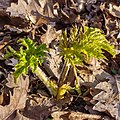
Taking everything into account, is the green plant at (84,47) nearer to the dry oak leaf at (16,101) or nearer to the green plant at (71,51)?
the green plant at (71,51)

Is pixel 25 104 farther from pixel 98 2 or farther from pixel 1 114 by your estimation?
pixel 98 2

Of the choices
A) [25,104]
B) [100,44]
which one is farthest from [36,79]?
[100,44]

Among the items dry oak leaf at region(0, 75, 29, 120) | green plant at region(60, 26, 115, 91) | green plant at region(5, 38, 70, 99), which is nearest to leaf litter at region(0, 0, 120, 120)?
dry oak leaf at region(0, 75, 29, 120)

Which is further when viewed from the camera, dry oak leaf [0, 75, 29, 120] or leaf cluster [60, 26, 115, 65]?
dry oak leaf [0, 75, 29, 120]

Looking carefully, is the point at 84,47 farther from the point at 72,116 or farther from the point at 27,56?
the point at 72,116

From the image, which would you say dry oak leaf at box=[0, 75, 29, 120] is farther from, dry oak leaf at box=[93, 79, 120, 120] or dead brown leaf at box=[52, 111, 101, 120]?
dry oak leaf at box=[93, 79, 120, 120]

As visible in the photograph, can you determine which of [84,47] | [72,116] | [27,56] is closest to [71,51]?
[84,47]

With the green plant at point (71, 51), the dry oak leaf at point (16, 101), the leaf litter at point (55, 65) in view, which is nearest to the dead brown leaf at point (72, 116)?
the leaf litter at point (55, 65)

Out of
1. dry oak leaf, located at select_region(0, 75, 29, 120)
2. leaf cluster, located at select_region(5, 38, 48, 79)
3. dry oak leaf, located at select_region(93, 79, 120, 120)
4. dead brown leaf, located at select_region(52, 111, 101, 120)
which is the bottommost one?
dead brown leaf, located at select_region(52, 111, 101, 120)

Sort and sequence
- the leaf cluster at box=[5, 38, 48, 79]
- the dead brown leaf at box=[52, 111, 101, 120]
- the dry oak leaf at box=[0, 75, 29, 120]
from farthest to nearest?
1. the dead brown leaf at box=[52, 111, 101, 120]
2. the dry oak leaf at box=[0, 75, 29, 120]
3. the leaf cluster at box=[5, 38, 48, 79]
